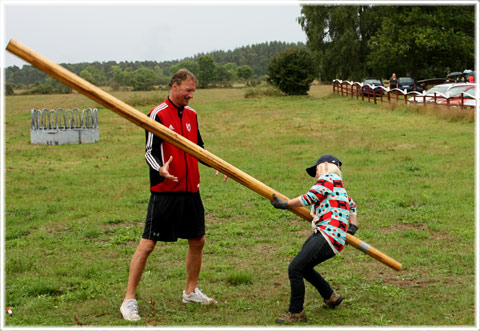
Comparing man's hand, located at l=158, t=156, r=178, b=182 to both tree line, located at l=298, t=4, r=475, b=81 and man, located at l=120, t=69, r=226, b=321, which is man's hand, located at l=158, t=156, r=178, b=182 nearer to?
man, located at l=120, t=69, r=226, b=321

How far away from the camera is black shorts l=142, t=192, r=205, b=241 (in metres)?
5.27

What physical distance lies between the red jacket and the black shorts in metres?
0.08

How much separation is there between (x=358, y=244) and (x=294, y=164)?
953 centimetres

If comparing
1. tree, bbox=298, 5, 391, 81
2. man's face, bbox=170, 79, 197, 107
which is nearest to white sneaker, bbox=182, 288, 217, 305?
man's face, bbox=170, 79, 197, 107

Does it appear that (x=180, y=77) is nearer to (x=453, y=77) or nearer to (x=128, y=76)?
(x=453, y=77)

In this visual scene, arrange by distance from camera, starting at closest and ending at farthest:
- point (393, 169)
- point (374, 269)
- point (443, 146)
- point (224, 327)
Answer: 1. point (224, 327)
2. point (374, 269)
3. point (393, 169)
4. point (443, 146)

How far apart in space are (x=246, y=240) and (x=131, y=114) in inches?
140

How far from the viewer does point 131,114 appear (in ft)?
15.9

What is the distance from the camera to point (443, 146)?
1683cm

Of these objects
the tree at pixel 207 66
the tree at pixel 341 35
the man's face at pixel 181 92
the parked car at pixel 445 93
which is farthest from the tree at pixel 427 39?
the man's face at pixel 181 92

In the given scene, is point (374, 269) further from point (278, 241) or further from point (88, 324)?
point (88, 324)

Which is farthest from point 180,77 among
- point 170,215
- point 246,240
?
point 246,240

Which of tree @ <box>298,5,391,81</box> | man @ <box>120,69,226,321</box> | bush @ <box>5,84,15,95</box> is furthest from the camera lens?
bush @ <box>5,84,15,95</box>

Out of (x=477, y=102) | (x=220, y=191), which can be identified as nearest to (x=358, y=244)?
(x=220, y=191)
